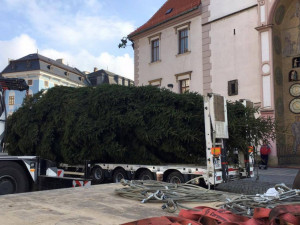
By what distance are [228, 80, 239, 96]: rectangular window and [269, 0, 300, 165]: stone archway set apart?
2.45 metres

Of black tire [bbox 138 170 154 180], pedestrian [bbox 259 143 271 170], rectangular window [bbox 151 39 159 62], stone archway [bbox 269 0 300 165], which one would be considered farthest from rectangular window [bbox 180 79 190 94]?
black tire [bbox 138 170 154 180]

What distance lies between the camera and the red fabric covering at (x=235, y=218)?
227cm

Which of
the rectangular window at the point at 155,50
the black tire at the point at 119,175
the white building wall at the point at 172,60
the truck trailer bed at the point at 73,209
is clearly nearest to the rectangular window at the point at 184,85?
the white building wall at the point at 172,60

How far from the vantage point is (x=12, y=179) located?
771 centimetres

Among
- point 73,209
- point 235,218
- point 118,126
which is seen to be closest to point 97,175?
point 118,126

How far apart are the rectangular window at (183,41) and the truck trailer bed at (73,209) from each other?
20.7 meters

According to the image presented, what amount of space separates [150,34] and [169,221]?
25.3m

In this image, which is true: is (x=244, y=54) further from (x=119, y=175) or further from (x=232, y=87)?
(x=119, y=175)

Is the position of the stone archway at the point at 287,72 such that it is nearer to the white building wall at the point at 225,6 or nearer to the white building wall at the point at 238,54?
the white building wall at the point at 238,54

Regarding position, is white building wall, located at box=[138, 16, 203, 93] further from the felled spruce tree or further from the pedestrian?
the felled spruce tree

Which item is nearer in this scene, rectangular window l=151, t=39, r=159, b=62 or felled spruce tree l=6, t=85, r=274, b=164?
felled spruce tree l=6, t=85, r=274, b=164

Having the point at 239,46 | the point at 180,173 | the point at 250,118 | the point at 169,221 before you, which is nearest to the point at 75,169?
the point at 180,173

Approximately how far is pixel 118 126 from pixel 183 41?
51.1 ft

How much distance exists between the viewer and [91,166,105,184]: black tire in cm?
1078
